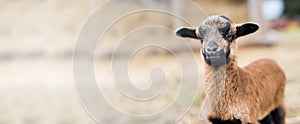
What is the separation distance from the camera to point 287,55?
26.9ft

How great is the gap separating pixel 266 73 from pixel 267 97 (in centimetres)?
16

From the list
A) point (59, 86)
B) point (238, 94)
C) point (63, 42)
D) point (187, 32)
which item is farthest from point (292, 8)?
point (187, 32)

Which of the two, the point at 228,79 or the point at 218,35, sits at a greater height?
the point at 218,35

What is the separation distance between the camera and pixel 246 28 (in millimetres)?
2801

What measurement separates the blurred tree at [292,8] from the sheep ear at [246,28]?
11678mm

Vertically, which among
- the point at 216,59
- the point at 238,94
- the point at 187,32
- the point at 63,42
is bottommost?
the point at 238,94

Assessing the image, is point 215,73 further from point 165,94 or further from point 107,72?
point 107,72

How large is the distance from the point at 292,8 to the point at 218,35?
39.1ft

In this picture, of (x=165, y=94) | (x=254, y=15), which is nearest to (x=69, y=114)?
(x=165, y=94)

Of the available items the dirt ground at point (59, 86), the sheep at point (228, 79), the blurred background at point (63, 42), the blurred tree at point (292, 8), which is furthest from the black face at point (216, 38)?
the blurred tree at point (292, 8)

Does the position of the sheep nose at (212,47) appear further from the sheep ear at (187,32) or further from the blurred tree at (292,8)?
the blurred tree at (292,8)

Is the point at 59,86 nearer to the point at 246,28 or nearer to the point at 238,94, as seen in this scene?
the point at 238,94

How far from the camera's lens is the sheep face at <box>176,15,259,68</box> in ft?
8.84

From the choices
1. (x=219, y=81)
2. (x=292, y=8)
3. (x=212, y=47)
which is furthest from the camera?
(x=292, y=8)
